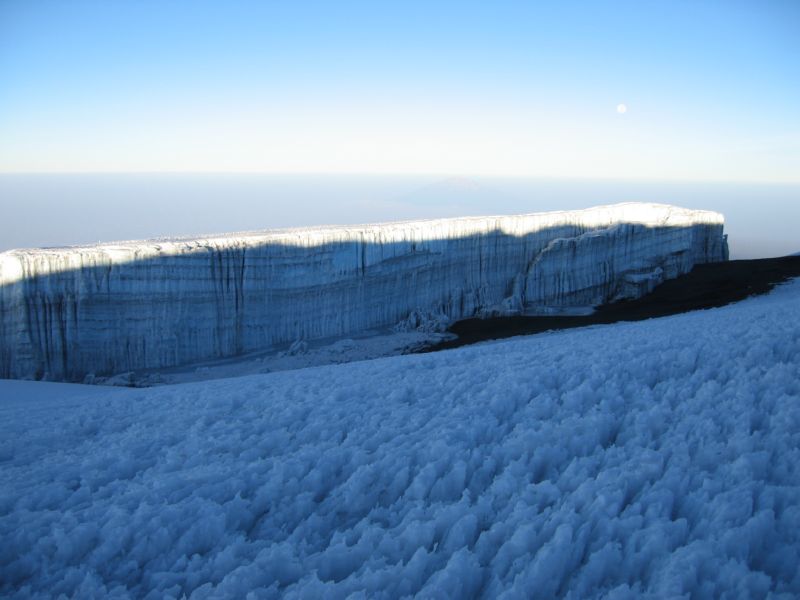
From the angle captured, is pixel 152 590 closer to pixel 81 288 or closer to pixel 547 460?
pixel 547 460

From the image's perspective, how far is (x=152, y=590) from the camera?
2789 millimetres

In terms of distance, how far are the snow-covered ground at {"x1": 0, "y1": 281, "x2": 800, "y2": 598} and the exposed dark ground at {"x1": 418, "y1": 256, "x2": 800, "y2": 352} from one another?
12296mm

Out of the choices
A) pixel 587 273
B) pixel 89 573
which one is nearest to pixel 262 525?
pixel 89 573

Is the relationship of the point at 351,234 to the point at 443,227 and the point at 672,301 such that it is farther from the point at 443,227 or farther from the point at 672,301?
the point at 672,301

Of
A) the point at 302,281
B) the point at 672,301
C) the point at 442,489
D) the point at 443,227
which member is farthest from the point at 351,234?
the point at 442,489

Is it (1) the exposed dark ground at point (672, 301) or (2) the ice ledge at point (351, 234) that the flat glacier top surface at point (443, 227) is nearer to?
(2) the ice ledge at point (351, 234)

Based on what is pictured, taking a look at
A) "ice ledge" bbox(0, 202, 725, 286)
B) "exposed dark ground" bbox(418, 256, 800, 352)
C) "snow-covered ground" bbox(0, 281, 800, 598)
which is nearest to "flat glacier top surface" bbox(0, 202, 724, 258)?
"ice ledge" bbox(0, 202, 725, 286)

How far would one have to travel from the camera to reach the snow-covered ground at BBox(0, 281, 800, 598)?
2746mm

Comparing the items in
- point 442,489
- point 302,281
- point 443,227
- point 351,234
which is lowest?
point 442,489

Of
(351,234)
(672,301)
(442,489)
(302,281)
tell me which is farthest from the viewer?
(672,301)

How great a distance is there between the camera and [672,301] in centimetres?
2083

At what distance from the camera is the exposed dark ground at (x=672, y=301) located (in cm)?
1812

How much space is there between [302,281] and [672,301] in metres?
13.2

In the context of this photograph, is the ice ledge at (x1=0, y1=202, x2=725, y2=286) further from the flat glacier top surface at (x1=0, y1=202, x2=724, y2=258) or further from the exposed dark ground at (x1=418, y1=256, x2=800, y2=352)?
the exposed dark ground at (x1=418, y1=256, x2=800, y2=352)
